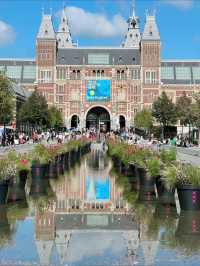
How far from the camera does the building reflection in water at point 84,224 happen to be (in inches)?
364

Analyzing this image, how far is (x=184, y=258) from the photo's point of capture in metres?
8.58

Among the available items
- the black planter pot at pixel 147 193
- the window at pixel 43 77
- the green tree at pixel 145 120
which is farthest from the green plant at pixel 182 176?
the window at pixel 43 77

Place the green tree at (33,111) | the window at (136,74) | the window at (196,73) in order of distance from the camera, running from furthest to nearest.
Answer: the window at (196,73)
the window at (136,74)
the green tree at (33,111)

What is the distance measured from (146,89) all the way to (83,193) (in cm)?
11832

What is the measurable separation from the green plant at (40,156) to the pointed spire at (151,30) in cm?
11607

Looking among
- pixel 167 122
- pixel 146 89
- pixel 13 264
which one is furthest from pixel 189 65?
pixel 13 264

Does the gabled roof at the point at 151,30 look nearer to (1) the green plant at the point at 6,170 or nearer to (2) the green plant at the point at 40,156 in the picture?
(2) the green plant at the point at 40,156

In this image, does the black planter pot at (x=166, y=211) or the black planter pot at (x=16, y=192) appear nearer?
the black planter pot at (x=166, y=211)

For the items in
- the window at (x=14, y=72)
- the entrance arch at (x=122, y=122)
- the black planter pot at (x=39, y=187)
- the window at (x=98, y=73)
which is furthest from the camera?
the window at (x=14, y=72)

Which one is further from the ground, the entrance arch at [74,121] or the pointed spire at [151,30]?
the pointed spire at [151,30]

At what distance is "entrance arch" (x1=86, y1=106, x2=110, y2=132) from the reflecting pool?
125m

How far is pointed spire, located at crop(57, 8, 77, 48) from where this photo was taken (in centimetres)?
15954

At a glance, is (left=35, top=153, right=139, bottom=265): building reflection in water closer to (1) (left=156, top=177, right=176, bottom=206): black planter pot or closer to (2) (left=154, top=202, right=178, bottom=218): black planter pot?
(2) (left=154, top=202, right=178, bottom=218): black planter pot

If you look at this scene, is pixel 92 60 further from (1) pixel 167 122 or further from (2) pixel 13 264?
(2) pixel 13 264
